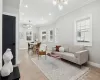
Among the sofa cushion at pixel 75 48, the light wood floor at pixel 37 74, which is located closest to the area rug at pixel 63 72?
the light wood floor at pixel 37 74

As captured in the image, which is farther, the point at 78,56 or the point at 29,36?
the point at 29,36

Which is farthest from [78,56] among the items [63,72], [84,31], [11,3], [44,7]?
[11,3]

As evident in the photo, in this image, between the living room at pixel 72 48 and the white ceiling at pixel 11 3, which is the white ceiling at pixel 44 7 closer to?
the living room at pixel 72 48

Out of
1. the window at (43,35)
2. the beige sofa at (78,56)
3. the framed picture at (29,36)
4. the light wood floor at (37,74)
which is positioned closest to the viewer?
the light wood floor at (37,74)

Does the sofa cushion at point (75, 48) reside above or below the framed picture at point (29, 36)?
below

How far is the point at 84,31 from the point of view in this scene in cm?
409

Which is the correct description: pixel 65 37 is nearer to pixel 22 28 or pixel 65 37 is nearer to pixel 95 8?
pixel 95 8

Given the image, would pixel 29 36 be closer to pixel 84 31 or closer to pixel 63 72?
pixel 84 31

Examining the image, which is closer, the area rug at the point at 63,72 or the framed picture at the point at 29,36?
the area rug at the point at 63,72

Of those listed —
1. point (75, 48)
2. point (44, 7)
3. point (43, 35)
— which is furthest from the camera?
point (43, 35)

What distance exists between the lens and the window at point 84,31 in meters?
3.71

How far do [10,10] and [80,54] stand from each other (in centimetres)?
367

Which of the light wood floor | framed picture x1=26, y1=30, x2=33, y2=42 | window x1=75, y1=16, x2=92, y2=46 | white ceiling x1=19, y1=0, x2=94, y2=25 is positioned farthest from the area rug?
framed picture x1=26, y1=30, x2=33, y2=42

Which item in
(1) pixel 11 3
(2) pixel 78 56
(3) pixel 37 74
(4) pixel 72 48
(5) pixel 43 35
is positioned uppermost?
(1) pixel 11 3
